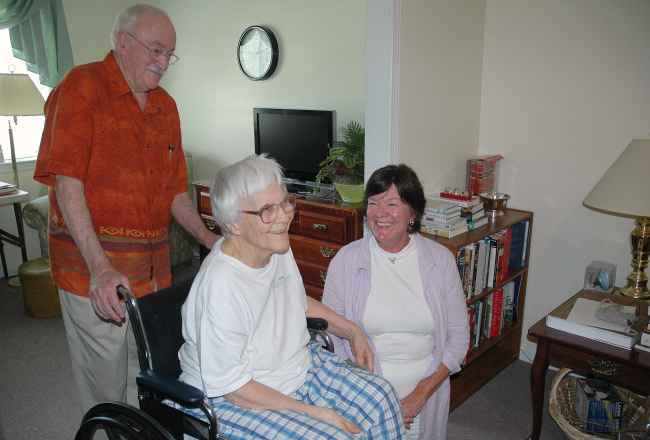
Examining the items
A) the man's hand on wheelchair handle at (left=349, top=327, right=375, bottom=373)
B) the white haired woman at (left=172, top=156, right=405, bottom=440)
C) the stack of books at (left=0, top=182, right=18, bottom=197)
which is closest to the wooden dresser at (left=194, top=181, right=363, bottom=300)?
the man's hand on wheelchair handle at (left=349, top=327, right=375, bottom=373)

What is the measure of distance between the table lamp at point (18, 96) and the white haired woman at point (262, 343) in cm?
318

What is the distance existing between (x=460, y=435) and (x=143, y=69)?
78.7 inches

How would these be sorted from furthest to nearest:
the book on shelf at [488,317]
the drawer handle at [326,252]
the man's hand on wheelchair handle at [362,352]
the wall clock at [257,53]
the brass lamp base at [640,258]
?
the wall clock at [257,53] < the drawer handle at [326,252] < the book on shelf at [488,317] < the brass lamp base at [640,258] < the man's hand on wheelchair handle at [362,352]

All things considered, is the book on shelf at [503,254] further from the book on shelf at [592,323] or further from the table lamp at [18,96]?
the table lamp at [18,96]

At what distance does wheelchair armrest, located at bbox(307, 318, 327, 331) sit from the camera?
5.40ft

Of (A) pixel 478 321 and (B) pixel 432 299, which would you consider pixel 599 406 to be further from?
(B) pixel 432 299

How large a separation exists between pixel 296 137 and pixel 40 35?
8.10 feet

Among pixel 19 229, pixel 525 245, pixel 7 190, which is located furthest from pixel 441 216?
pixel 19 229

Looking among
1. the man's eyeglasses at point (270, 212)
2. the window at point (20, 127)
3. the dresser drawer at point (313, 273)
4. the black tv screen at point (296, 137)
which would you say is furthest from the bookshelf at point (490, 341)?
the window at point (20, 127)

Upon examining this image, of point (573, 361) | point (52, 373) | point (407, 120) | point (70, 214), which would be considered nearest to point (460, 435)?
point (573, 361)

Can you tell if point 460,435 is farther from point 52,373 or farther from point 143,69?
point 52,373

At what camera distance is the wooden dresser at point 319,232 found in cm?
304

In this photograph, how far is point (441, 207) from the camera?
2.41 m

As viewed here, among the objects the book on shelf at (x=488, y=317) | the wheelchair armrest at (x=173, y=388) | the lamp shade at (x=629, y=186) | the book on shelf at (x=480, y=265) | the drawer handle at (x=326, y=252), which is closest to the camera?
the wheelchair armrest at (x=173, y=388)
